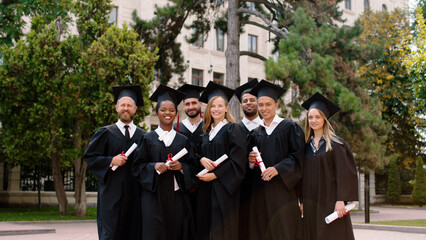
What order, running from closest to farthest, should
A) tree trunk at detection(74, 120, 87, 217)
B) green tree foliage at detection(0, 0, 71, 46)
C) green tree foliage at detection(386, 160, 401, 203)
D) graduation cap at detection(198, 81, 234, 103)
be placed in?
graduation cap at detection(198, 81, 234, 103), green tree foliage at detection(0, 0, 71, 46), tree trunk at detection(74, 120, 87, 217), green tree foliage at detection(386, 160, 401, 203)

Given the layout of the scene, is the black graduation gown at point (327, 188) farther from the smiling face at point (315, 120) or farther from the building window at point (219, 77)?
the building window at point (219, 77)

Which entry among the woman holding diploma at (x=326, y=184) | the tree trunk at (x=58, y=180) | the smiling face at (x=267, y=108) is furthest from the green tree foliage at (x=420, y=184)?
the smiling face at (x=267, y=108)

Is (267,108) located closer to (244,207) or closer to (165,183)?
(244,207)

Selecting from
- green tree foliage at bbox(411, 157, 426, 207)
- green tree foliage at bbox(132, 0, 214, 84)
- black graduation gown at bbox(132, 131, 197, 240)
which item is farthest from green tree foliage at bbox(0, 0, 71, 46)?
green tree foliage at bbox(411, 157, 426, 207)

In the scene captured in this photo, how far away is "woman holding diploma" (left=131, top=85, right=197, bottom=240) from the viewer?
5.90m

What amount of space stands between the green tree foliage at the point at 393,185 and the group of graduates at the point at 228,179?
30.8 m

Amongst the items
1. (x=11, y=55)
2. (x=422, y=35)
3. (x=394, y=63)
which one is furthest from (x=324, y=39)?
(x=394, y=63)

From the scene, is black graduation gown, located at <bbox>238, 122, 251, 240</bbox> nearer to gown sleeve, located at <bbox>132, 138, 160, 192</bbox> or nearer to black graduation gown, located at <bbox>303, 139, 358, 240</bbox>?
black graduation gown, located at <bbox>303, 139, 358, 240</bbox>

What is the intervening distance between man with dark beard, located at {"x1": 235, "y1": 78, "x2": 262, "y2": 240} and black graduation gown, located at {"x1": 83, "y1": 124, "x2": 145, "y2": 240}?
4.34ft

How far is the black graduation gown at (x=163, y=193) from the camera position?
5.91 meters

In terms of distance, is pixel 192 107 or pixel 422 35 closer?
pixel 192 107

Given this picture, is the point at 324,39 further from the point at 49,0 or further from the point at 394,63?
the point at 394,63

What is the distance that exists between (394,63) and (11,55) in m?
23.5

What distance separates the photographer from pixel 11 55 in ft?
56.5
